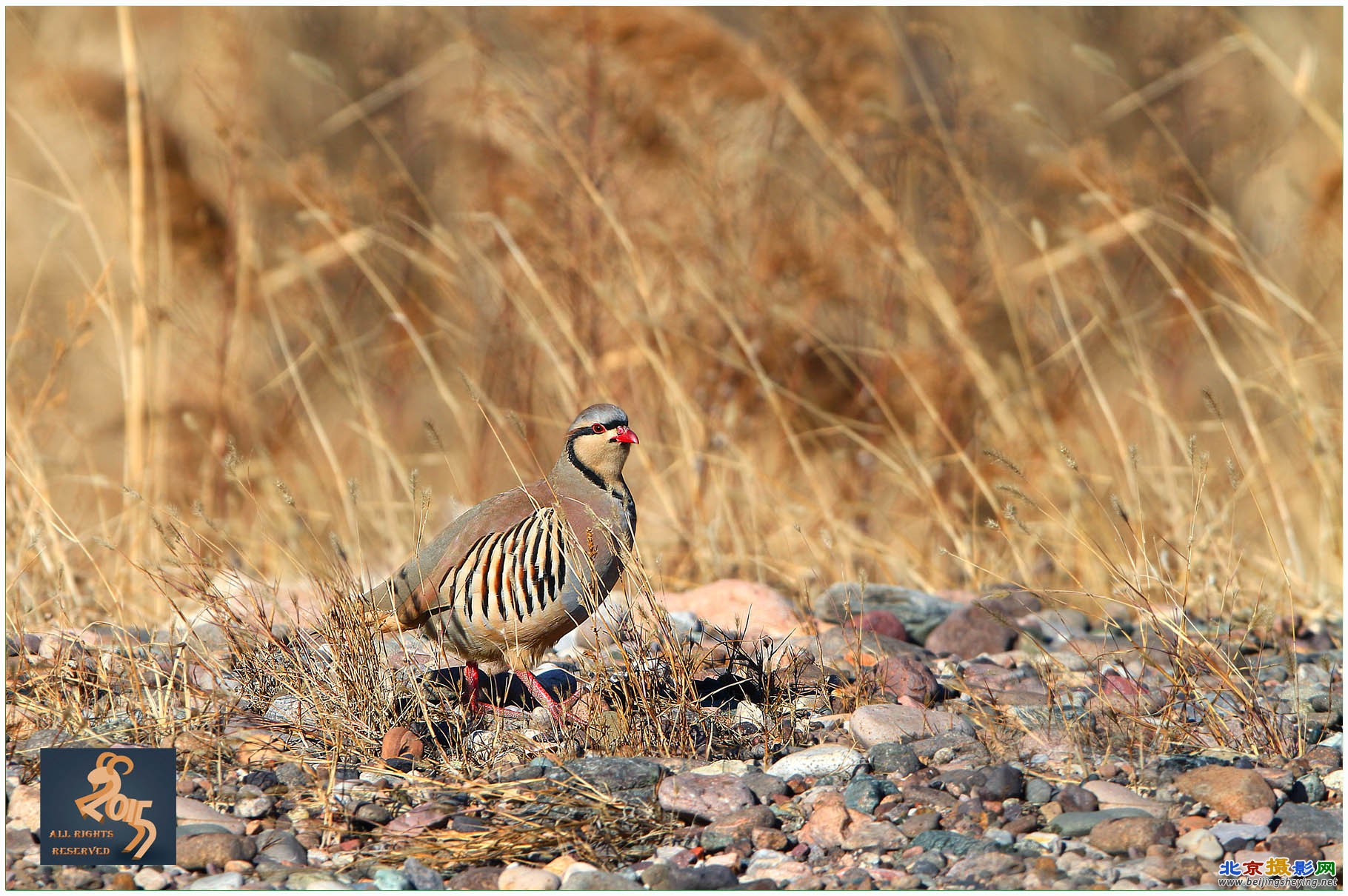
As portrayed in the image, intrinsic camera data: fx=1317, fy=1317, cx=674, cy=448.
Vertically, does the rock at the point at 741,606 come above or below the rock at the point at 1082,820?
above

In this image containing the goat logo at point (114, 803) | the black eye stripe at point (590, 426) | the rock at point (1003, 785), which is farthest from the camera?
the black eye stripe at point (590, 426)

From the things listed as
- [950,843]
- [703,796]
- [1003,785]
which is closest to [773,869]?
[703,796]

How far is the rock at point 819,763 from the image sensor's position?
11.5 ft

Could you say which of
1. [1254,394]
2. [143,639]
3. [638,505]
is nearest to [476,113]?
[638,505]

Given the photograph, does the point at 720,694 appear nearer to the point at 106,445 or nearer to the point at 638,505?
the point at 638,505

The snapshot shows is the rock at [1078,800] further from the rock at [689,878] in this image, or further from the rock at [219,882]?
the rock at [219,882]

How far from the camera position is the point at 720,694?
13.3 feet

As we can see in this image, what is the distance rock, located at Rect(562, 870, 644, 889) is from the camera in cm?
294

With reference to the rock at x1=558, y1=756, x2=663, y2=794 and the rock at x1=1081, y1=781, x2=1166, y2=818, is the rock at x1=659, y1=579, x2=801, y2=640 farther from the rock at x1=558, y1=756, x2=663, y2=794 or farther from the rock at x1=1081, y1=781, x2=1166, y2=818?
the rock at x1=1081, y1=781, x2=1166, y2=818

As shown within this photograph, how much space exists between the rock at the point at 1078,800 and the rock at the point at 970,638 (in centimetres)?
170

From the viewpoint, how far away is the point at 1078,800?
10.5 feet

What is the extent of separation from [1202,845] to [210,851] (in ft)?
7.50

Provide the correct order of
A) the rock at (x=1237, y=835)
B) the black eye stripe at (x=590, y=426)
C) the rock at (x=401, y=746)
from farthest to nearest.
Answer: the black eye stripe at (x=590, y=426)
the rock at (x=401, y=746)
the rock at (x=1237, y=835)

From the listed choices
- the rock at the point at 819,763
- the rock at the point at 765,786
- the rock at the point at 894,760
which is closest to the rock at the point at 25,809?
the rock at the point at 765,786
